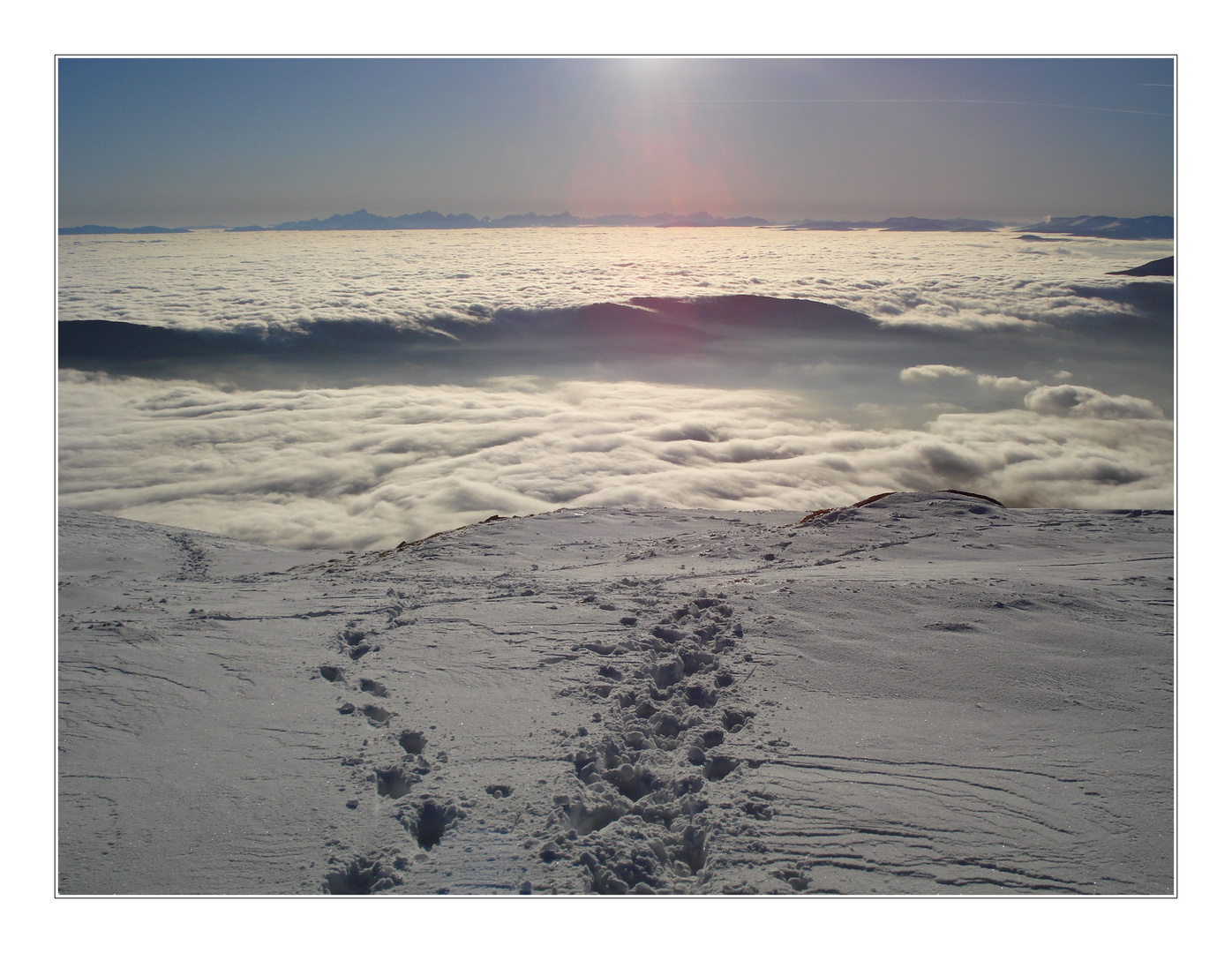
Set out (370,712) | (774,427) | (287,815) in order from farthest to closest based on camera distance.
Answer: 1. (774,427)
2. (370,712)
3. (287,815)

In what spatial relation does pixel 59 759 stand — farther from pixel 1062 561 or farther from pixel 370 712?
pixel 1062 561

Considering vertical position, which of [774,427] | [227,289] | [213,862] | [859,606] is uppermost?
[227,289]

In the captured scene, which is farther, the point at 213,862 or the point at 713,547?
the point at 713,547

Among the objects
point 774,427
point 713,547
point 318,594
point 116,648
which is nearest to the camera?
point 116,648

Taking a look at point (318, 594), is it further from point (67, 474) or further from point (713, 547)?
point (67, 474)

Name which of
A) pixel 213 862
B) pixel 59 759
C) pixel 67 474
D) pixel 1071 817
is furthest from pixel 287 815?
pixel 67 474

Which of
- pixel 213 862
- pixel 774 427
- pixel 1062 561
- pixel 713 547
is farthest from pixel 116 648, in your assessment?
pixel 774 427

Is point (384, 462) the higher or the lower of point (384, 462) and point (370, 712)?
the higher
